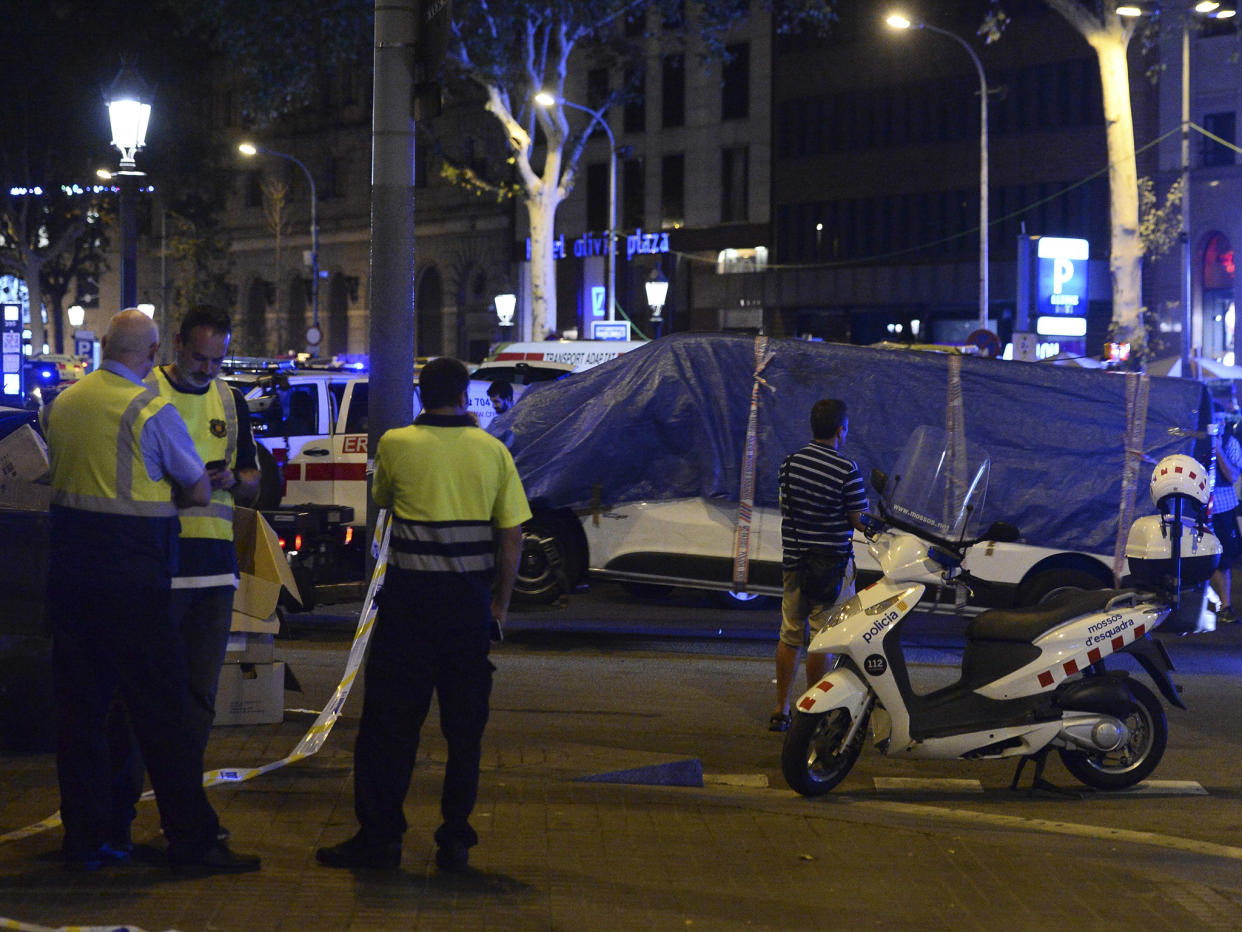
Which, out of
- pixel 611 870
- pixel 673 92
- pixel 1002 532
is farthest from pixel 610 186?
pixel 611 870

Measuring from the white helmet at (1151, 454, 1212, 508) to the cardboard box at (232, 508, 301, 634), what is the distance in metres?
4.92

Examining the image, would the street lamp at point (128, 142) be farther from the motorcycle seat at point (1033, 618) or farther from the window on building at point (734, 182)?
the window on building at point (734, 182)

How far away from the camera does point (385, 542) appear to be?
246 inches

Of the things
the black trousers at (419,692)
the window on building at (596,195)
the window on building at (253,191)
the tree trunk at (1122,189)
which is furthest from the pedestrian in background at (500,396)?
the window on building at (253,191)

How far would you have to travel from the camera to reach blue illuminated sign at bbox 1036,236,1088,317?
3058 cm

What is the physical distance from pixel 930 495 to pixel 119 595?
4.89 m

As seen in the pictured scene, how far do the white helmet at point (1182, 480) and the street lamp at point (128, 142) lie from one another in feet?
26.5

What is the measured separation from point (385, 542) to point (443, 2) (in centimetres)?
286

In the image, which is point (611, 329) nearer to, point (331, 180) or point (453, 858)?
point (331, 180)

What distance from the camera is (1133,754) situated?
7512mm

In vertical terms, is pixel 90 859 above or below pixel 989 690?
below

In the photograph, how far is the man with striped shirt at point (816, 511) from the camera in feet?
27.6

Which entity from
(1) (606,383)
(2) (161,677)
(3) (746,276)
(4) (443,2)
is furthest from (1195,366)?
(3) (746,276)

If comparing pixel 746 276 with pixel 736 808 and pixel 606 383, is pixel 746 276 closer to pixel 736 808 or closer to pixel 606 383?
pixel 606 383
